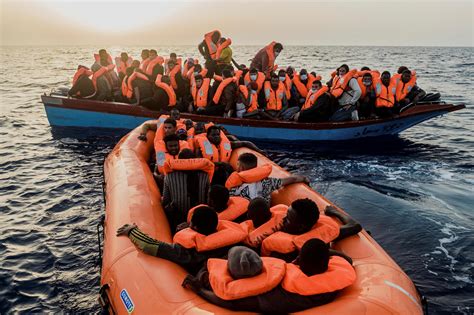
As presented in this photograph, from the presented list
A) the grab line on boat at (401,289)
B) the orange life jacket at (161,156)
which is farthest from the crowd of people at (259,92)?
the grab line on boat at (401,289)

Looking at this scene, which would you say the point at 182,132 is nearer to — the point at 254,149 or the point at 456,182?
the point at 254,149

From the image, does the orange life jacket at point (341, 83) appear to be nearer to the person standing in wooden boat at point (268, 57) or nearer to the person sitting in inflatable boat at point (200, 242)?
the person standing in wooden boat at point (268, 57)

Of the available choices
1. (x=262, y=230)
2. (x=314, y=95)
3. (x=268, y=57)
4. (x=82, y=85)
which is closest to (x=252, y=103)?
(x=314, y=95)

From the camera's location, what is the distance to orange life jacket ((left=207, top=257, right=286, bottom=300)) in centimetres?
275

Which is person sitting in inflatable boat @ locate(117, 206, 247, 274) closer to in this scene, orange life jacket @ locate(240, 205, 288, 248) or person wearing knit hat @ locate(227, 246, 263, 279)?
orange life jacket @ locate(240, 205, 288, 248)

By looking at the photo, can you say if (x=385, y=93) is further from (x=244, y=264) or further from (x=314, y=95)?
(x=244, y=264)

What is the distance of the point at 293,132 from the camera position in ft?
34.7

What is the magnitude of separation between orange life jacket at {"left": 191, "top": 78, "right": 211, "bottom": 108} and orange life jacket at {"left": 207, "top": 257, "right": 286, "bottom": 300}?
8.00 m

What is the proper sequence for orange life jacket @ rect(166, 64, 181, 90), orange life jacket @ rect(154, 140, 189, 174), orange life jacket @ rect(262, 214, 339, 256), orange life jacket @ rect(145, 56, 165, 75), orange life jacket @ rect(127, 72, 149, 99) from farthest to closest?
orange life jacket @ rect(145, 56, 165, 75), orange life jacket @ rect(166, 64, 181, 90), orange life jacket @ rect(127, 72, 149, 99), orange life jacket @ rect(154, 140, 189, 174), orange life jacket @ rect(262, 214, 339, 256)

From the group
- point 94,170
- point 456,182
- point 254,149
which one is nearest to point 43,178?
point 94,170

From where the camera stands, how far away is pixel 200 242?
11.1 feet

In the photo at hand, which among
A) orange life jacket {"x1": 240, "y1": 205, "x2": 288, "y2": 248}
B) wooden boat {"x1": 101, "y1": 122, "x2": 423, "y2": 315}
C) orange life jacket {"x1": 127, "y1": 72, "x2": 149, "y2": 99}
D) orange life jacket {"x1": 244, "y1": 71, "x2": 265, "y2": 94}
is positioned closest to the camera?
wooden boat {"x1": 101, "y1": 122, "x2": 423, "y2": 315}

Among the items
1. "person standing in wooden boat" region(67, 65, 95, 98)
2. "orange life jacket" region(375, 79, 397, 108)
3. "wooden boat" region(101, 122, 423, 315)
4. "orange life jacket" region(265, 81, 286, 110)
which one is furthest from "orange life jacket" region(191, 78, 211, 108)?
"wooden boat" region(101, 122, 423, 315)

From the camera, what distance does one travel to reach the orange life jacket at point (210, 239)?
3.38 m
